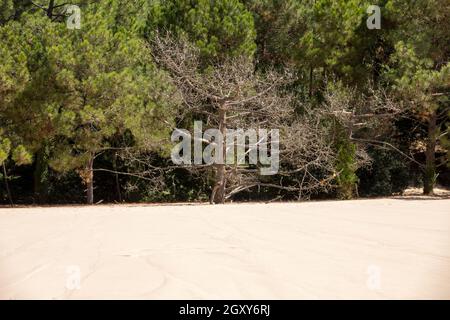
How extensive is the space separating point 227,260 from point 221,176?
10117 mm

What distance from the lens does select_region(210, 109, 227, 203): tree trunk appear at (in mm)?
14023

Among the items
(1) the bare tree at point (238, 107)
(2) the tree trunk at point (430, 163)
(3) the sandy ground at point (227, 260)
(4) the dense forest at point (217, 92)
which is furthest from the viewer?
(2) the tree trunk at point (430, 163)

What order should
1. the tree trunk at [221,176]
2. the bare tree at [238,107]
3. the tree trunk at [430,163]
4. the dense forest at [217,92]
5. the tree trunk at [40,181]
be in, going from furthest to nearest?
the tree trunk at [40,181], the tree trunk at [430,163], the bare tree at [238,107], the tree trunk at [221,176], the dense forest at [217,92]

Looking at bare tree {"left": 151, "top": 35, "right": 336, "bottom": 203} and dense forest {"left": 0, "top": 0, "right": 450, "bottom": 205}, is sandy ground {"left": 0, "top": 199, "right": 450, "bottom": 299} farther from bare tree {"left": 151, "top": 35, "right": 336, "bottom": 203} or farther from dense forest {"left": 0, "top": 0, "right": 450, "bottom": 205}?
bare tree {"left": 151, "top": 35, "right": 336, "bottom": 203}

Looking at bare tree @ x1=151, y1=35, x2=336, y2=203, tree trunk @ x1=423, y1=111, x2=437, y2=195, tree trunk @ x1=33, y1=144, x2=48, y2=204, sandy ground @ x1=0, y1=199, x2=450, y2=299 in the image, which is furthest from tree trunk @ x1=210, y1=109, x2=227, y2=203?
sandy ground @ x1=0, y1=199, x2=450, y2=299

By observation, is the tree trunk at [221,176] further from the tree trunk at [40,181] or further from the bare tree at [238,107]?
the tree trunk at [40,181]

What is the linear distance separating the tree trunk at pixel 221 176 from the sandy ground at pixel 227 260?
7.12m

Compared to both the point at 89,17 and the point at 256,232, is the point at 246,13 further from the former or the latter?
the point at 256,232

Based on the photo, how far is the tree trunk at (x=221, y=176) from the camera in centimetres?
1402

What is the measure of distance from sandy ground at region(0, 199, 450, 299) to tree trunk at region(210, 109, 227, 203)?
23.4ft

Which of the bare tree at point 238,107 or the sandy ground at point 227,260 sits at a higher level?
the bare tree at point 238,107

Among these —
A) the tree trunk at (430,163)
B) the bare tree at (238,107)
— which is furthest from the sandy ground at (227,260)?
the tree trunk at (430,163)

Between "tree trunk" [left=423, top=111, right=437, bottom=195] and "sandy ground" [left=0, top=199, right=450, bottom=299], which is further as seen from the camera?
"tree trunk" [left=423, top=111, right=437, bottom=195]
